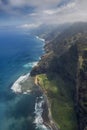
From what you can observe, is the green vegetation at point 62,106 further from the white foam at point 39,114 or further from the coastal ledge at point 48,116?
the white foam at point 39,114

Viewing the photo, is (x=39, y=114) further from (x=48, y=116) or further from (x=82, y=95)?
(x=82, y=95)

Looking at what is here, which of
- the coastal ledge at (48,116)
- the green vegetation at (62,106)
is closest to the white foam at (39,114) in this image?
the coastal ledge at (48,116)

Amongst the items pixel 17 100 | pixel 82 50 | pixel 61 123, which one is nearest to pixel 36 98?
pixel 17 100

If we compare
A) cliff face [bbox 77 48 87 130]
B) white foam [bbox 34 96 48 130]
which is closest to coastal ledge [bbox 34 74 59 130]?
white foam [bbox 34 96 48 130]

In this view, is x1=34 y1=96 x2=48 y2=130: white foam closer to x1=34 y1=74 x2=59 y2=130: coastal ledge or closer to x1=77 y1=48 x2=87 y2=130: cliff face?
x1=34 y1=74 x2=59 y2=130: coastal ledge

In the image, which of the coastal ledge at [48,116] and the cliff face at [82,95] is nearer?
the cliff face at [82,95]
